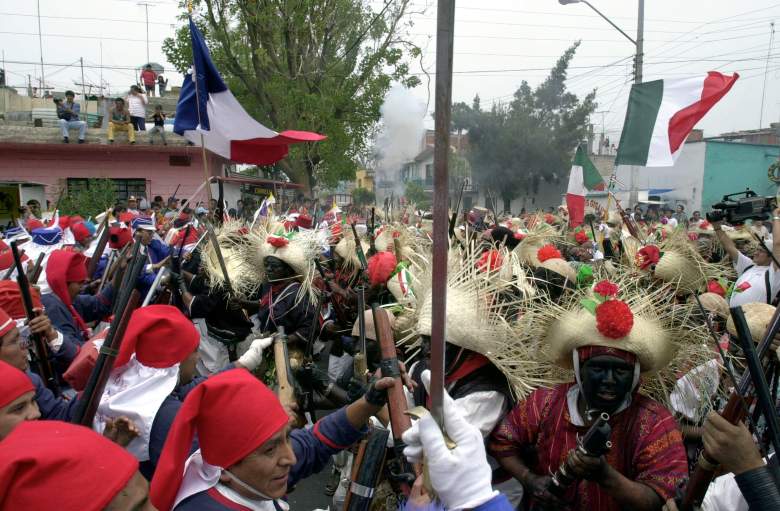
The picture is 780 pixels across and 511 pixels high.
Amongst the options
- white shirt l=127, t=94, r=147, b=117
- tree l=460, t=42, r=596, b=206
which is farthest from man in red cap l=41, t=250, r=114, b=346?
tree l=460, t=42, r=596, b=206

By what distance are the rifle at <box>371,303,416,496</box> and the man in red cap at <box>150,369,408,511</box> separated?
411 mm

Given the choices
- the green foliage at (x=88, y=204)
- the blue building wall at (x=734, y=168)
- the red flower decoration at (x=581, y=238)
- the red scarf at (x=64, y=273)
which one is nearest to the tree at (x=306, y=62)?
the green foliage at (x=88, y=204)

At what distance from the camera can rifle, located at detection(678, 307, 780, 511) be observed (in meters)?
1.74

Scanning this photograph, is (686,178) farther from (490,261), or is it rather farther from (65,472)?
(65,472)

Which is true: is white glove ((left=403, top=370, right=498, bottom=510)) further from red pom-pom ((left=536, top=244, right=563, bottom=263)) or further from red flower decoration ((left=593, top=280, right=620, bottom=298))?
red pom-pom ((left=536, top=244, right=563, bottom=263))

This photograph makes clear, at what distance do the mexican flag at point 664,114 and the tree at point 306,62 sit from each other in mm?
11968

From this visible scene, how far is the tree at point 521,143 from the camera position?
4544 cm

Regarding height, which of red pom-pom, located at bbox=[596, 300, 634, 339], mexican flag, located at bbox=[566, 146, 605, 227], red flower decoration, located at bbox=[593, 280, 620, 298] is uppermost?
mexican flag, located at bbox=[566, 146, 605, 227]

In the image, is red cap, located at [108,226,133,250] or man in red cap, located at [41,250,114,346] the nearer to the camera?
man in red cap, located at [41,250,114,346]

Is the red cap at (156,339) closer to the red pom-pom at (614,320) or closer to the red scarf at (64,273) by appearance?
the red pom-pom at (614,320)

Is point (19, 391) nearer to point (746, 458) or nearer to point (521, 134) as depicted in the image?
point (746, 458)

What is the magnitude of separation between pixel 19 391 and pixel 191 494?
899 millimetres

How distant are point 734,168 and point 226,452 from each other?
37.0m

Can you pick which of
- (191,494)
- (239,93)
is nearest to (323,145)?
(239,93)
